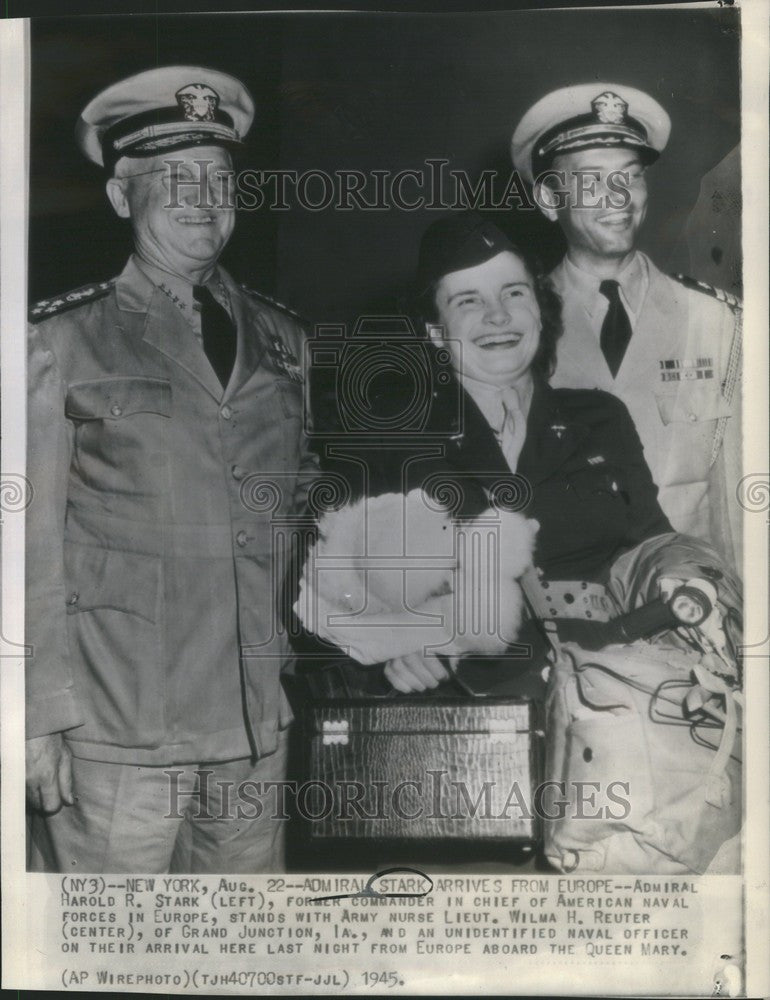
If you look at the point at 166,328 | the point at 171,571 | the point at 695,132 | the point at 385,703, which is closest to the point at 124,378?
the point at 166,328

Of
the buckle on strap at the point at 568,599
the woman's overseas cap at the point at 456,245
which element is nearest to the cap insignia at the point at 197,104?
the woman's overseas cap at the point at 456,245

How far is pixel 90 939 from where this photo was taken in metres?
2.65

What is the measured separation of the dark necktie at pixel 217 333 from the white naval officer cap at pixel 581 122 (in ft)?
3.01

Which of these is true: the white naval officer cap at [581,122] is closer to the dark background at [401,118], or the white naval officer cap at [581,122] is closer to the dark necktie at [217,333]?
the dark background at [401,118]

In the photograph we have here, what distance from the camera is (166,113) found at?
2.68 metres

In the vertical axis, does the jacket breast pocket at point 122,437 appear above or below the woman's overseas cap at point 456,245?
below

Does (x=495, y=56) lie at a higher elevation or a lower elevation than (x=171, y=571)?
higher

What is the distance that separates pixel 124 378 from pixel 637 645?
5.17 feet

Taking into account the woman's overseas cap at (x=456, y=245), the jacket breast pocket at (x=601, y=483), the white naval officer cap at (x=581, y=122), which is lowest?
the jacket breast pocket at (x=601, y=483)

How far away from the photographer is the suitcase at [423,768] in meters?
2.62

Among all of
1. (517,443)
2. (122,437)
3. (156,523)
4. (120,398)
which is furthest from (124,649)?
(517,443)

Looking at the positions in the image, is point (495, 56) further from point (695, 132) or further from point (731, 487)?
point (731, 487)

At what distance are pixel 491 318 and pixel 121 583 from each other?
1246 millimetres

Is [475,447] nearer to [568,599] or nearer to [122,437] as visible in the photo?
[568,599]
